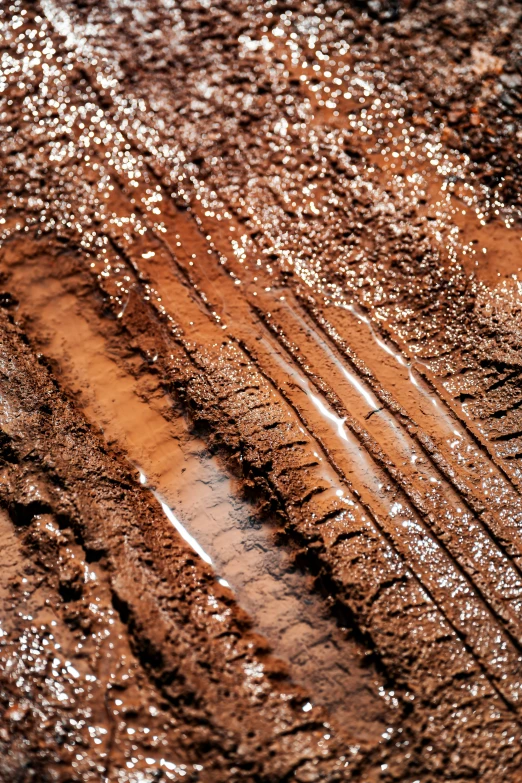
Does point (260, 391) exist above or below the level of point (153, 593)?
above

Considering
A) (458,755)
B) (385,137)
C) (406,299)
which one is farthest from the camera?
(385,137)

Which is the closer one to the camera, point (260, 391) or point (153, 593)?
point (153, 593)

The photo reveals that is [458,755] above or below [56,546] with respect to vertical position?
below

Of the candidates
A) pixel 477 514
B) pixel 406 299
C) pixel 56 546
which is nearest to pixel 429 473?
pixel 477 514

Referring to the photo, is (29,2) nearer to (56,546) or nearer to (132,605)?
(56,546)

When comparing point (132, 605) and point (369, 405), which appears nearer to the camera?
point (132, 605)

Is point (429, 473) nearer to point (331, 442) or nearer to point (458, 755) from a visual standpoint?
point (331, 442)

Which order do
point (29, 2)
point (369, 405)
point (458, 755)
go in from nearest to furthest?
1. point (458, 755)
2. point (369, 405)
3. point (29, 2)

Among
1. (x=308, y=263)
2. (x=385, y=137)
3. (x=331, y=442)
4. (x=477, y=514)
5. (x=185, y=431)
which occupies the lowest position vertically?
(x=477, y=514)
